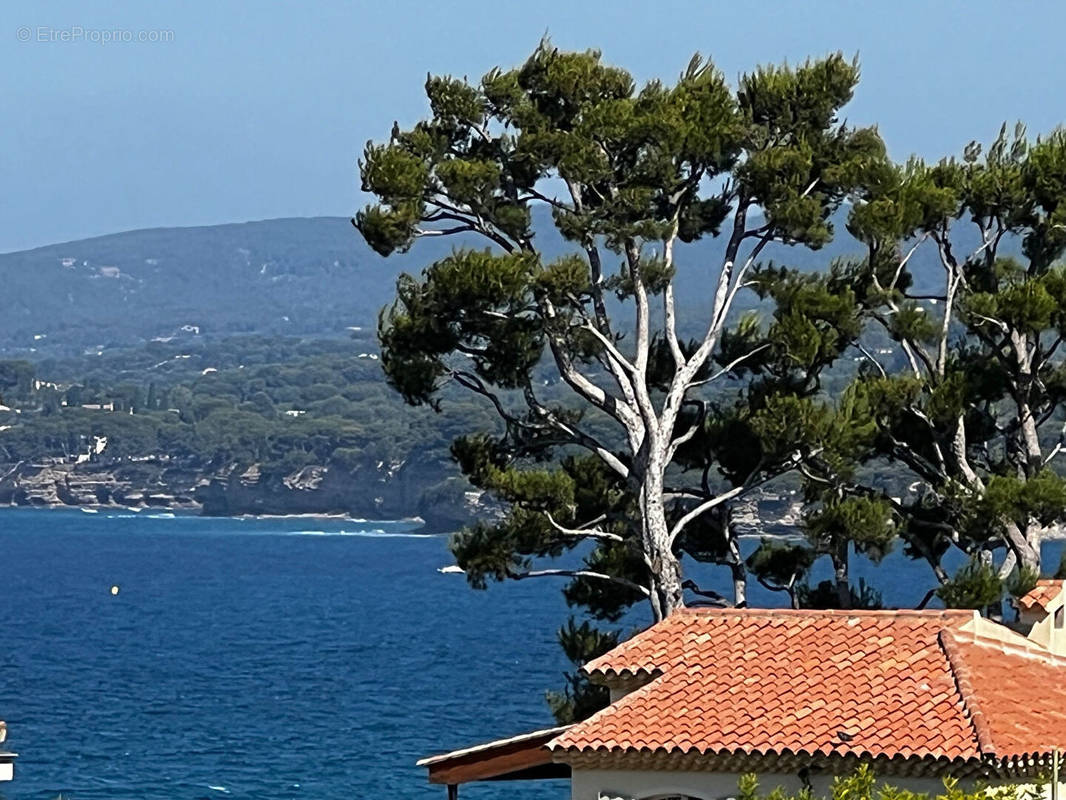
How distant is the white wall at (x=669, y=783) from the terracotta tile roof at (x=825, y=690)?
27 centimetres

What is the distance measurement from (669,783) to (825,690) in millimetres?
1516

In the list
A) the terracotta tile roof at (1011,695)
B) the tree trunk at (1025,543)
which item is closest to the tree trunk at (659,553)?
the tree trunk at (1025,543)

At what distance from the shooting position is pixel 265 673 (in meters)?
78.9

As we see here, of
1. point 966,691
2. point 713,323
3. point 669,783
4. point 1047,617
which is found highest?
point 713,323

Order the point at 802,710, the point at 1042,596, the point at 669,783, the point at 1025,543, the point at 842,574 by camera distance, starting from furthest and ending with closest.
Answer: the point at 842,574, the point at 1025,543, the point at 1042,596, the point at 802,710, the point at 669,783

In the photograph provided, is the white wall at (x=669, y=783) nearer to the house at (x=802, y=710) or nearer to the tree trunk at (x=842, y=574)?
the house at (x=802, y=710)

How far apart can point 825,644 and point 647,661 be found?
145 centimetres

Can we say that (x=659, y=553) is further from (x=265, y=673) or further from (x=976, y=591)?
(x=265, y=673)

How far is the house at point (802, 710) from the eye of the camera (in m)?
18.9

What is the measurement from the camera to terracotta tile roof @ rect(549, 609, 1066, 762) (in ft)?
62.7

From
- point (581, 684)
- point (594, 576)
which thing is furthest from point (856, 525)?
point (581, 684)

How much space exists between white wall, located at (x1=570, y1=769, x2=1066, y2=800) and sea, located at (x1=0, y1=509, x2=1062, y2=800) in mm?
17858

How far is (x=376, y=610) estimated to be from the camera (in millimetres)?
112188

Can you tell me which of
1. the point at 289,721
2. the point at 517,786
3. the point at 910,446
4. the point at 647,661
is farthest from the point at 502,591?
the point at 647,661
